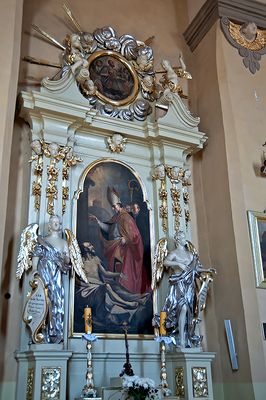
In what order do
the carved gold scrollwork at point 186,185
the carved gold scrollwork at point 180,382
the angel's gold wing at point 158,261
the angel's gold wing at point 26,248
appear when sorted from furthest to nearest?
the carved gold scrollwork at point 186,185 < the angel's gold wing at point 158,261 < the carved gold scrollwork at point 180,382 < the angel's gold wing at point 26,248

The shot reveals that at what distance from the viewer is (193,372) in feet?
19.5

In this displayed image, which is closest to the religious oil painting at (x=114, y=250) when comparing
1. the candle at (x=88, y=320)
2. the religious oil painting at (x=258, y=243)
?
the candle at (x=88, y=320)

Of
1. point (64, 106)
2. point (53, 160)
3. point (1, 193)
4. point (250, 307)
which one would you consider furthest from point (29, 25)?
point (250, 307)

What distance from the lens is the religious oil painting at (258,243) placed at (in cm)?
654

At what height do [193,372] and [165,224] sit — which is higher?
[165,224]

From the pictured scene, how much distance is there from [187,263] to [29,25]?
4291 mm

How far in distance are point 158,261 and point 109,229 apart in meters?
0.80

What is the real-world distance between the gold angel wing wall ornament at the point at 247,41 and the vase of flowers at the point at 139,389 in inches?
207

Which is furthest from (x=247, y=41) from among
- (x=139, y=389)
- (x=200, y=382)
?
(x=139, y=389)

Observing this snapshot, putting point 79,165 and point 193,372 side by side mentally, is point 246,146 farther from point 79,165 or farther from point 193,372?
point 193,372

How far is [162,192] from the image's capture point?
7.19 metres

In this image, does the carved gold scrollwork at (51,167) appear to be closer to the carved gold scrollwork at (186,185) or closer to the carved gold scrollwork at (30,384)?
the carved gold scrollwork at (186,185)

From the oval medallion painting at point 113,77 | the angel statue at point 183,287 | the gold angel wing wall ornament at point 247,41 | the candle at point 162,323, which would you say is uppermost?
the gold angel wing wall ornament at point 247,41

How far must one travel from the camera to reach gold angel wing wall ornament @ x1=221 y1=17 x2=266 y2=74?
26.1 ft
